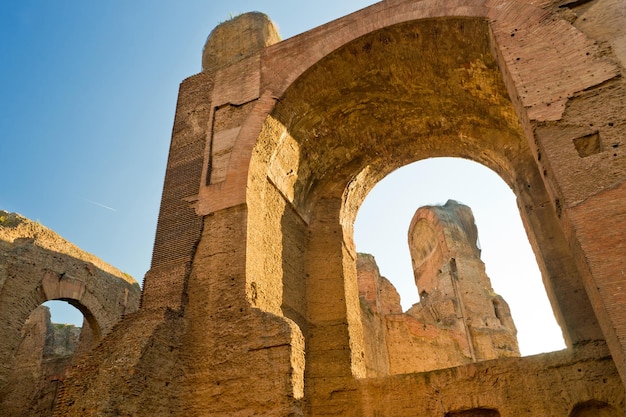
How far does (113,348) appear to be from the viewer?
469cm

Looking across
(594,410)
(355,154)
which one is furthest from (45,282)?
(594,410)

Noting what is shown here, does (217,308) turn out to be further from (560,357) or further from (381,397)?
(560,357)

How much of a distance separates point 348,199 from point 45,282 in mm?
7186

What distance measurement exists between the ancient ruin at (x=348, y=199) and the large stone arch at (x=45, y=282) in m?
0.71

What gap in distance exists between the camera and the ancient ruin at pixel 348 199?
4.41 meters

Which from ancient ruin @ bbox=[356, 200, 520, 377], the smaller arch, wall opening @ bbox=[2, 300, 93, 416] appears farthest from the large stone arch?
the smaller arch

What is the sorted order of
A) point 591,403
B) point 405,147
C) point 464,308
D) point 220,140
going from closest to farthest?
1. point 591,403
2. point 220,140
3. point 405,147
4. point 464,308

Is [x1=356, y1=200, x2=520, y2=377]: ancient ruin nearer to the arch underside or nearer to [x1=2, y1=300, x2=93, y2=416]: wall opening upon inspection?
the arch underside

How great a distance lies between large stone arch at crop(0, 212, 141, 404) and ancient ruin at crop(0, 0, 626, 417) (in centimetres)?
71

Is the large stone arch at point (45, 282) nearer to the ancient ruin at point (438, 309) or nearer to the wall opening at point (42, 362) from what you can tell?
the wall opening at point (42, 362)

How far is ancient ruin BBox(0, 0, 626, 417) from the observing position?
14.5ft

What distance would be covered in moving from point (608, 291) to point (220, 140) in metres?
4.96

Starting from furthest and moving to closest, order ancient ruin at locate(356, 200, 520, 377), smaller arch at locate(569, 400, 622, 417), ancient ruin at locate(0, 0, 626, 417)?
ancient ruin at locate(356, 200, 520, 377)
smaller arch at locate(569, 400, 622, 417)
ancient ruin at locate(0, 0, 626, 417)

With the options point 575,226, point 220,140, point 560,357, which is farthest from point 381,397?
point 220,140
